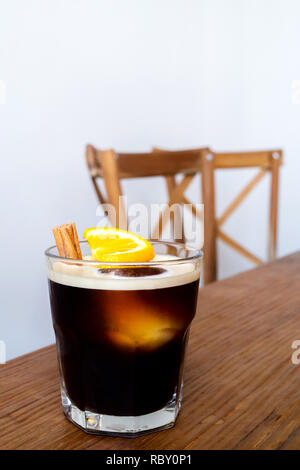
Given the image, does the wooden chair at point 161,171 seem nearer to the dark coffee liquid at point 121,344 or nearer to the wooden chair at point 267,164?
the wooden chair at point 267,164

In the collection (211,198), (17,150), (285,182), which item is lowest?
(285,182)

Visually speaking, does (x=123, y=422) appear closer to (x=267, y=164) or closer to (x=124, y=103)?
(x=267, y=164)

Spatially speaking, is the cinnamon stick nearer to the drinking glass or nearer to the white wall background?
the drinking glass

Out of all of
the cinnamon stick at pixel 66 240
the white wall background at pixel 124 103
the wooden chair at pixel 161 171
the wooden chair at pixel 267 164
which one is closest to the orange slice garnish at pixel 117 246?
the cinnamon stick at pixel 66 240

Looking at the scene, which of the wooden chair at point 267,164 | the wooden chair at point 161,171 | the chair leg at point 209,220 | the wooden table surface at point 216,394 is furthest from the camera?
the wooden chair at point 267,164

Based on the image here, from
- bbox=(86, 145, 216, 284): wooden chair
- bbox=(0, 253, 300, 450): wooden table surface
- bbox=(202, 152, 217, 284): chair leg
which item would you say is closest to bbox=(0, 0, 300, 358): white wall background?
bbox=(86, 145, 216, 284): wooden chair
